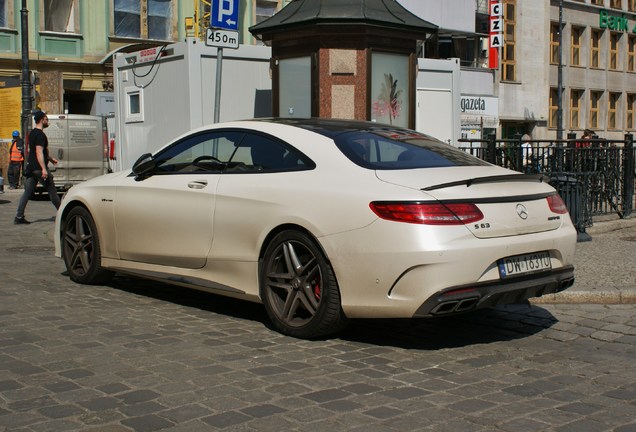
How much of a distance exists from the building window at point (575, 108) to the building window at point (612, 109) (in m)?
3.13

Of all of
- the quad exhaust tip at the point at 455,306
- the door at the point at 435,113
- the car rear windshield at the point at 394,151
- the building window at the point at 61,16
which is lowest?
the quad exhaust tip at the point at 455,306

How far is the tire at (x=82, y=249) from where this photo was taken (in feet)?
27.1

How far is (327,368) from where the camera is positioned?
5.48m

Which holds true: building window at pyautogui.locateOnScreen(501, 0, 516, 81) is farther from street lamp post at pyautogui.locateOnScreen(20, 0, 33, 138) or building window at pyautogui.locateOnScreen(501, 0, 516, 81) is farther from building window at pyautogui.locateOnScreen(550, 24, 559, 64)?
street lamp post at pyautogui.locateOnScreen(20, 0, 33, 138)

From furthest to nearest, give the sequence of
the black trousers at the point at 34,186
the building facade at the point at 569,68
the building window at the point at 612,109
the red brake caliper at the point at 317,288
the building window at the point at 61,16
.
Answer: the building window at the point at 612,109, the building facade at the point at 569,68, the building window at the point at 61,16, the black trousers at the point at 34,186, the red brake caliper at the point at 317,288

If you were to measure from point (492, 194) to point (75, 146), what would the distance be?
1930cm

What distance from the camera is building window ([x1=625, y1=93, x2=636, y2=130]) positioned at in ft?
189

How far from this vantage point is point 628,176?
1412 centimetres

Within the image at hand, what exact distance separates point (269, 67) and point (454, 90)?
349cm

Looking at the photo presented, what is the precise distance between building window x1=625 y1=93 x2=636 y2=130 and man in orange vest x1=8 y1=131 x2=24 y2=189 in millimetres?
40954

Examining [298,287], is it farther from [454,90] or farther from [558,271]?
[454,90]

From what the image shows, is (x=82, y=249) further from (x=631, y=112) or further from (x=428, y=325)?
(x=631, y=112)

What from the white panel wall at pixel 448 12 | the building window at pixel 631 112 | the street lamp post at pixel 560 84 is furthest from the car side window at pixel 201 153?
the building window at pixel 631 112

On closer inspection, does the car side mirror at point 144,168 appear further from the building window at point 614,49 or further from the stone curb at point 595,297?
the building window at point 614,49
